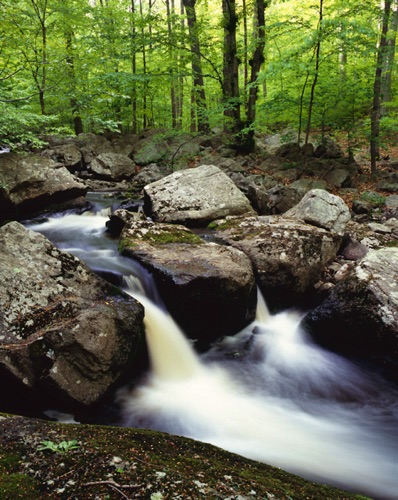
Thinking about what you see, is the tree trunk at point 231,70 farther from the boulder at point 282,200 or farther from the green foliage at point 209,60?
the boulder at point 282,200

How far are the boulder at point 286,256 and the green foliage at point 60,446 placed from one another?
422cm

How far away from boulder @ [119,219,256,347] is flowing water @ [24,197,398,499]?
19 centimetres

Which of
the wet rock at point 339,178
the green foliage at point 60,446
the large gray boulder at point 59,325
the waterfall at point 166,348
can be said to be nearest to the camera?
the green foliage at point 60,446

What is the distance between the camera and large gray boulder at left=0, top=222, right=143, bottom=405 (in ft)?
9.94

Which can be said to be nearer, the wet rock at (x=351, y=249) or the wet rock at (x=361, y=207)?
the wet rock at (x=351, y=249)

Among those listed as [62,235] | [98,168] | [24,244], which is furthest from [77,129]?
[24,244]

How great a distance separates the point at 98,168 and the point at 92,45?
534cm

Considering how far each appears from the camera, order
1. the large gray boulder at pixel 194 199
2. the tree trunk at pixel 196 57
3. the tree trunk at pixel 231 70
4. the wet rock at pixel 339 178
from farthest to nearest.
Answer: the tree trunk at pixel 231 70
the tree trunk at pixel 196 57
the wet rock at pixel 339 178
the large gray boulder at pixel 194 199

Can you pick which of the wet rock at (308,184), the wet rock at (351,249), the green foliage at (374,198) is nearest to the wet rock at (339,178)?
the wet rock at (308,184)

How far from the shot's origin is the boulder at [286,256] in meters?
5.58

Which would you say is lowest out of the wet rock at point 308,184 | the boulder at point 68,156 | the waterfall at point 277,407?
the waterfall at point 277,407

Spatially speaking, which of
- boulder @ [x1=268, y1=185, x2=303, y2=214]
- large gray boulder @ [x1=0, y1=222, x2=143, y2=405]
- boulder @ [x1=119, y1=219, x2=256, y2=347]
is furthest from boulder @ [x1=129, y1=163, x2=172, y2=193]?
large gray boulder @ [x1=0, y1=222, x2=143, y2=405]

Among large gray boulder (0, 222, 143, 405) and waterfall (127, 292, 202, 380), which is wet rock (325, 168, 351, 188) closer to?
waterfall (127, 292, 202, 380)

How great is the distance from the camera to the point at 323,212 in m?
6.98
